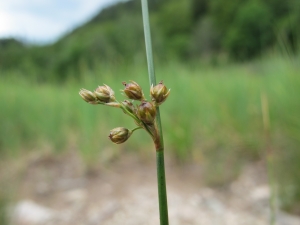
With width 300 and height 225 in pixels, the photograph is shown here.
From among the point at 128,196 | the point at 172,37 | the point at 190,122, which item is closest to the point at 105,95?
the point at 128,196

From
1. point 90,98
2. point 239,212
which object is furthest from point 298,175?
point 90,98

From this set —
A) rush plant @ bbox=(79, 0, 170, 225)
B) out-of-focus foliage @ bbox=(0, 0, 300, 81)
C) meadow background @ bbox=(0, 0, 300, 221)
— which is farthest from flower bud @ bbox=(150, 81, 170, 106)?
out-of-focus foliage @ bbox=(0, 0, 300, 81)

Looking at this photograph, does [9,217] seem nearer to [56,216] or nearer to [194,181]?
[56,216]

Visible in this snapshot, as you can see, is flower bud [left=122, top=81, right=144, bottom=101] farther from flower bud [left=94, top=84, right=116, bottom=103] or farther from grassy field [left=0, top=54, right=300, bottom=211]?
grassy field [left=0, top=54, right=300, bottom=211]

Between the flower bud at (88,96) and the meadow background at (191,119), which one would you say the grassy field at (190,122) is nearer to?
the meadow background at (191,119)

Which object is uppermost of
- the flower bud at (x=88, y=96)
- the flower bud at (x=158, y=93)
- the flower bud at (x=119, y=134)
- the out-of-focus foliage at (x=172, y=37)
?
the out-of-focus foliage at (x=172, y=37)

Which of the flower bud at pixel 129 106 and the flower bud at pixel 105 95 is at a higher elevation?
the flower bud at pixel 105 95

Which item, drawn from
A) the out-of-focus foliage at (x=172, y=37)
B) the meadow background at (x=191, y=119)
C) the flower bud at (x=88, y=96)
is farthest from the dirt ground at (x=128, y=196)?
the flower bud at (x=88, y=96)
